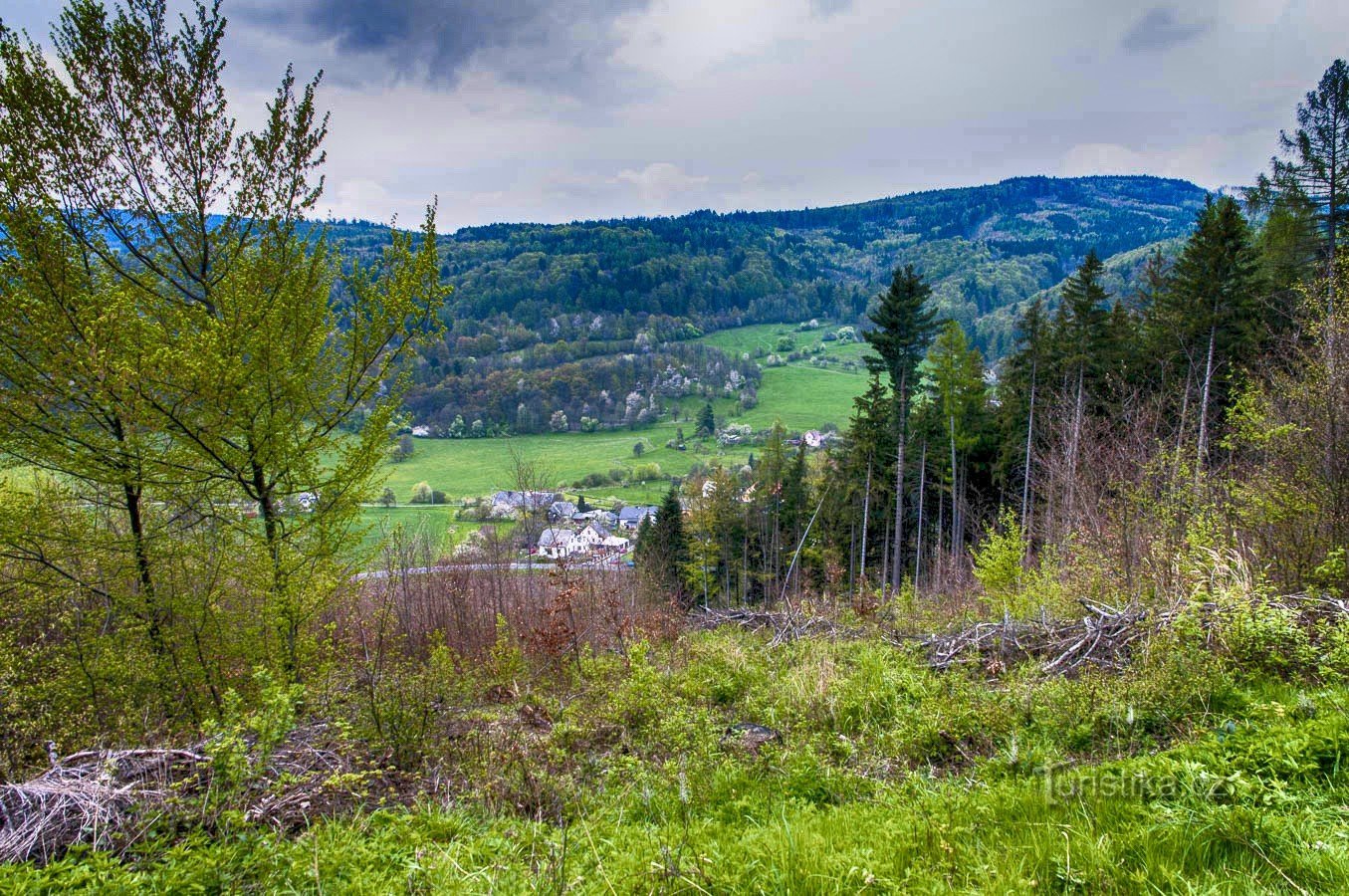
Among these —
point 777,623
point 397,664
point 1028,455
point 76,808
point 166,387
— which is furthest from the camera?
point 1028,455

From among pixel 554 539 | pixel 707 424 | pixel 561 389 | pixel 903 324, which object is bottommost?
pixel 707 424

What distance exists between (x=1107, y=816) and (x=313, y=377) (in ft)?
24.8

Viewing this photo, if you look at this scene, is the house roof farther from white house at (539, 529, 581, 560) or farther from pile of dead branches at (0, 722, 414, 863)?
pile of dead branches at (0, 722, 414, 863)

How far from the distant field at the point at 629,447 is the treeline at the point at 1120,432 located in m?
30.2

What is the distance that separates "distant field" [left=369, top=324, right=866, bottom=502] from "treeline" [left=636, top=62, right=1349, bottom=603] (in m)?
30.2

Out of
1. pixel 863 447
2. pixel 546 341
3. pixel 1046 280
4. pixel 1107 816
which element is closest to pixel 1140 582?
pixel 1107 816

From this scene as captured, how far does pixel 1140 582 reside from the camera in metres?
7.80

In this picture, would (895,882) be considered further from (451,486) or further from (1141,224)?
(1141,224)

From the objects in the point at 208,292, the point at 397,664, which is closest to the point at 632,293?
the point at 208,292

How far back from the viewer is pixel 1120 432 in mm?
20578

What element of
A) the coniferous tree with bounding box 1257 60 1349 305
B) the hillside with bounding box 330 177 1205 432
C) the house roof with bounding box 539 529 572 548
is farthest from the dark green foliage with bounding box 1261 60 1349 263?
the hillside with bounding box 330 177 1205 432

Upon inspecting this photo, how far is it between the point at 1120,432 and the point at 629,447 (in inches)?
2771

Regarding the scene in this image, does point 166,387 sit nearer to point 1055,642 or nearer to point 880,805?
point 880,805

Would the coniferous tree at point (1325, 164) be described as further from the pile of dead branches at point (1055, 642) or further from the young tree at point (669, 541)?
the young tree at point (669, 541)
